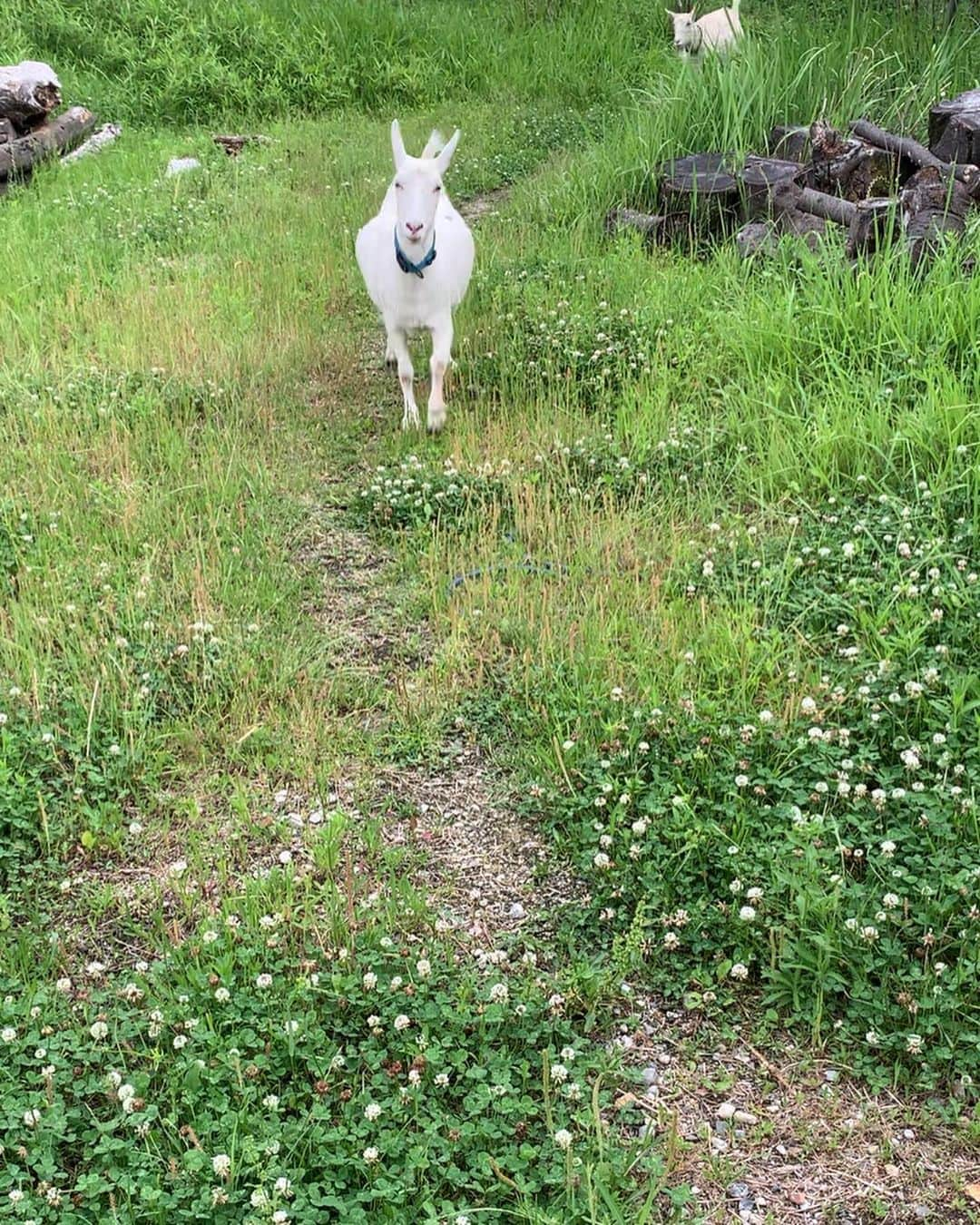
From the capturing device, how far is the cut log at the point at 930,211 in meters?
6.50

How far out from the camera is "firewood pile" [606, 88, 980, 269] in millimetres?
6809

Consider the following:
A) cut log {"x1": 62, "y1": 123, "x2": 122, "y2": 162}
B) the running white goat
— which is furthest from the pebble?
the running white goat

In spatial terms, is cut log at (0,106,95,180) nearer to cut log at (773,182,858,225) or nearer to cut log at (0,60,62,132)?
cut log at (0,60,62,132)

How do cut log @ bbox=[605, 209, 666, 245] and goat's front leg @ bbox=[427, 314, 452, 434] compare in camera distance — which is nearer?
goat's front leg @ bbox=[427, 314, 452, 434]

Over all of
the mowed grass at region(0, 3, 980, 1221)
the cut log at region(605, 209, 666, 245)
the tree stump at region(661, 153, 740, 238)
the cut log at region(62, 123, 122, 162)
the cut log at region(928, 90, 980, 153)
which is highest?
the cut log at region(928, 90, 980, 153)

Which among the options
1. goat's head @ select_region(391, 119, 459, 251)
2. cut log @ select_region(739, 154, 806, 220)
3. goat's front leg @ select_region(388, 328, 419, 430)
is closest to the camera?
goat's head @ select_region(391, 119, 459, 251)

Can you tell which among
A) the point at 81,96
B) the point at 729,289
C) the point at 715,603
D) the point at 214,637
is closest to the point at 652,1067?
the point at 715,603

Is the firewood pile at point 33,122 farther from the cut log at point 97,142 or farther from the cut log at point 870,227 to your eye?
the cut log at point 870,227

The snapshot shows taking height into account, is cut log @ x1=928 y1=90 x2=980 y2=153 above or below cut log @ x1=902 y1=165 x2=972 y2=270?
above

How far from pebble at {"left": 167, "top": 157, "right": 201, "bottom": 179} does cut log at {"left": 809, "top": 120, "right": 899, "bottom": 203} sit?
5941mm

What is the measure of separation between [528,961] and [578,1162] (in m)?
0.61

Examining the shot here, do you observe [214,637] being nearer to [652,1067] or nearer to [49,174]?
[652,1067]

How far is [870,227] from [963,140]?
0.95 m

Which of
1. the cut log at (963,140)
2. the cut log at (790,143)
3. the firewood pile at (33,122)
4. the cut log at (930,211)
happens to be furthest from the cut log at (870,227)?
the firewood pile at (33,122)
